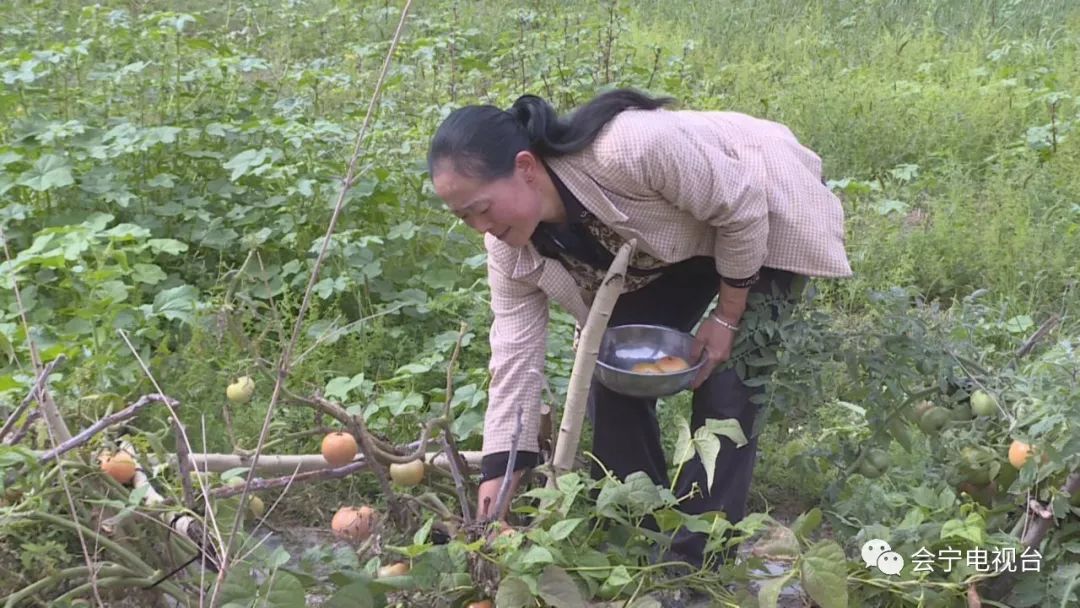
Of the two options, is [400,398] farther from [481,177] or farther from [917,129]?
[917,129]

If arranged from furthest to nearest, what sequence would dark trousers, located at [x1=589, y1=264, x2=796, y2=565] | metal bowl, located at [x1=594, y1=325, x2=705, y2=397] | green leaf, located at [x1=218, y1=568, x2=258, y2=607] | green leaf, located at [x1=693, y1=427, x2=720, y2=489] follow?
dark trousers, located at [x1=589, y1=264, x2=796, y2=565] → metal bowl, located at [x1=594, y1=325, x2=705, y2=397] → green leaf, located at [x1=693, y1=427, x2=720, y2=489] → green leaf, located at [x1=218, y1=568, x2=258, y2=607]

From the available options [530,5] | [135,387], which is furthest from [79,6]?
[135,387]

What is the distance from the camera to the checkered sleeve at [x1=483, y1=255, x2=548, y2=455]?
2.55 metres

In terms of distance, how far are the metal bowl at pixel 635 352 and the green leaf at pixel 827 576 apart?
50 centimetres

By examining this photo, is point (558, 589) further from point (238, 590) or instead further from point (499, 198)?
point (499, 198)

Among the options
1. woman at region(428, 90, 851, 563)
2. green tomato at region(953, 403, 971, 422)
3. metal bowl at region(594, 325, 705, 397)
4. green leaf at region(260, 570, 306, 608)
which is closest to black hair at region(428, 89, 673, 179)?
woman at region(428, 90, 851, 563)

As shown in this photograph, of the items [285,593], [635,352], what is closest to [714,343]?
[635,352]

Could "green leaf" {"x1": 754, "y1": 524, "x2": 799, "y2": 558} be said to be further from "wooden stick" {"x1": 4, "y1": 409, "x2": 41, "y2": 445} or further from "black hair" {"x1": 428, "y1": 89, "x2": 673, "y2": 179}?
"wooden stick" {"x1": 4, "y1": 409, "x2": 41, "y2": 445}

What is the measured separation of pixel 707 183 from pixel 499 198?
0.42m

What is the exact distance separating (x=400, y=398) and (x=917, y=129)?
11.0 ft

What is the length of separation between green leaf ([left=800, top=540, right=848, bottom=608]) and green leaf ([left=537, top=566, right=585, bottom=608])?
0.41 meters

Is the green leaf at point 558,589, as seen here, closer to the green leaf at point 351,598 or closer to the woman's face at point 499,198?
the green leaf at point 351,598

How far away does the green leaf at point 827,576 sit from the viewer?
6.98 feet

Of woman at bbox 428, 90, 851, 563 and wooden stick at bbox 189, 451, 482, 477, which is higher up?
woman at bbox 428, 90, 851, 563
